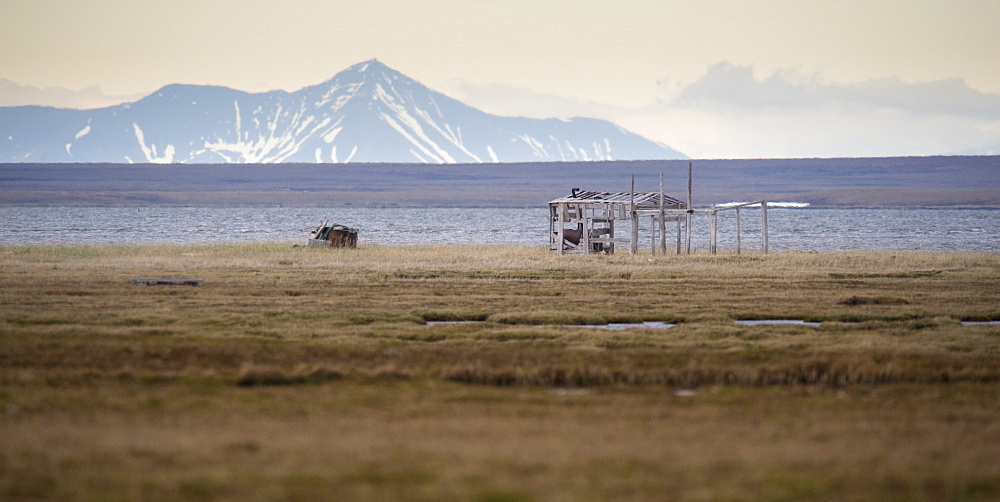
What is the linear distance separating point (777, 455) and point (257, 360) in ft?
27.3

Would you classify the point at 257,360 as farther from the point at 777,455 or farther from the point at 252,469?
the point at 777,455

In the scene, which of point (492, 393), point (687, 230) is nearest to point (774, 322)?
point (492, 393)

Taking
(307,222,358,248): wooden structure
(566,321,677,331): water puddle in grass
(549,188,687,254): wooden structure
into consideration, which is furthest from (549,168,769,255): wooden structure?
(566,321,677,331): water puddle in grass

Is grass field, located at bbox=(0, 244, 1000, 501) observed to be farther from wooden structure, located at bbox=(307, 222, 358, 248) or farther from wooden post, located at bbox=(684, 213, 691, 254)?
wooden structure, located at bbox=(307, 222, 358, 248)

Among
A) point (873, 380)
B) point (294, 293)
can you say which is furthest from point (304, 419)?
point (294, 293)

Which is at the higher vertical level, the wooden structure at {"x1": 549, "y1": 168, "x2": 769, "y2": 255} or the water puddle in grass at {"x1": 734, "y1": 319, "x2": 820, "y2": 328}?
the wooden structure at {"x1": 549, "y1": 168, "x2": 769, "y2": 255}

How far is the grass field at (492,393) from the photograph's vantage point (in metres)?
8.98

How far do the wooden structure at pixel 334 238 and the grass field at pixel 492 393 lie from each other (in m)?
19.2

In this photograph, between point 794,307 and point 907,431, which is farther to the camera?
point 794,307

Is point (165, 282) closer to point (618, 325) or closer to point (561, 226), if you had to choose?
point (618, 325)

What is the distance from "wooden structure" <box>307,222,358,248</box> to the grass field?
19.2m

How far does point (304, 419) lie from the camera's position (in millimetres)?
11562

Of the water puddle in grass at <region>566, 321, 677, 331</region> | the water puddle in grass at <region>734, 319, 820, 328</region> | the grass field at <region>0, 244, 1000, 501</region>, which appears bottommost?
Answer: the water puddle in grass at <region>734, 319, 820, 328</region>

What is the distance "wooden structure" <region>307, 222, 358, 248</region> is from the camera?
4681 cm
